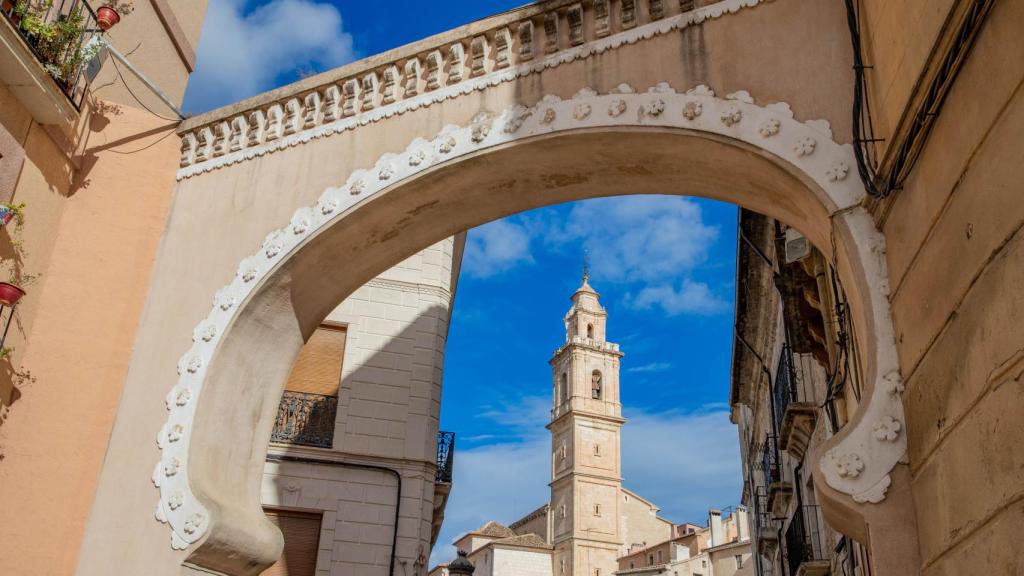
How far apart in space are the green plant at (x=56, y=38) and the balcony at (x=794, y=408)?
899 centimetres

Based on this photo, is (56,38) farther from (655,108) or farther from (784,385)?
(784,385)

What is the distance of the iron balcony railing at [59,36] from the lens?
268 inches

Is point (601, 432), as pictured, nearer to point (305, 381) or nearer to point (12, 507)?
point (305, 381)

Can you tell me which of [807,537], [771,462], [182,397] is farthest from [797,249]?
[771,462]

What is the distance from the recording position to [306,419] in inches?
539

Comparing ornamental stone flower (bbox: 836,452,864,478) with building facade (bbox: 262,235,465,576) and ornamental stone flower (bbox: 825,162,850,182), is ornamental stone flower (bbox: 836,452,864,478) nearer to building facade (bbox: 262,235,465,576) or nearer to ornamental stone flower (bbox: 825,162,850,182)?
ornamental stone flower (bbox: 825,162,850,182)

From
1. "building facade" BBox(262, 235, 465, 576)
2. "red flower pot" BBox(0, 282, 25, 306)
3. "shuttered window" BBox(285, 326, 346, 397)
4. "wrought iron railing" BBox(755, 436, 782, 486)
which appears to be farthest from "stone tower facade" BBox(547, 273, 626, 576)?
"red flower pot" BBox(0, 282, 25, 306)

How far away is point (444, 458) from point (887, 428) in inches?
450

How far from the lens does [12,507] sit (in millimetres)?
6527

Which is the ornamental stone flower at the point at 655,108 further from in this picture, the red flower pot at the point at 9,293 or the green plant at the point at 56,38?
the red flower pot at the point at 9,293

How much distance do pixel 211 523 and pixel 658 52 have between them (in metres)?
4.59

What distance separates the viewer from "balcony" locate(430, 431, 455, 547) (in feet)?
48.6

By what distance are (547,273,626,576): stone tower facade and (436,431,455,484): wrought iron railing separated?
44204 mm

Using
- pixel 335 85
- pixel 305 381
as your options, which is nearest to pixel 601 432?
pixel 305 381
